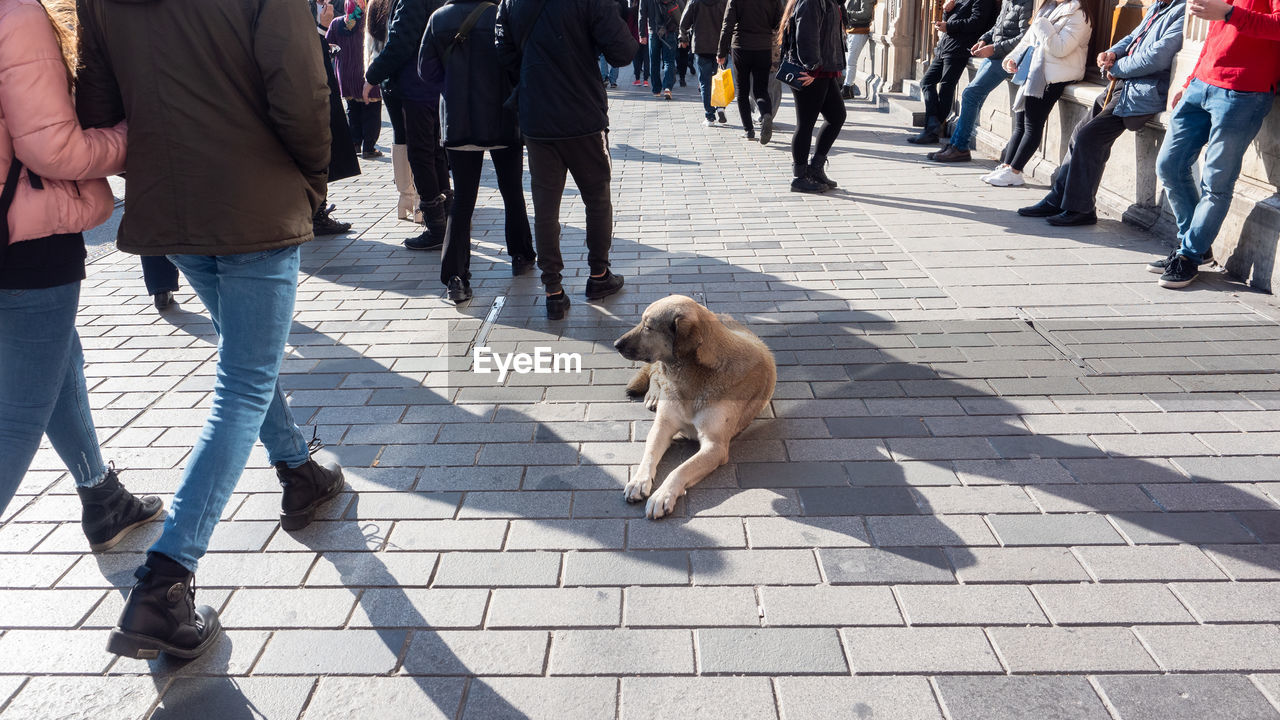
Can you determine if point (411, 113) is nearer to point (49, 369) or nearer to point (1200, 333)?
point (49, 369)

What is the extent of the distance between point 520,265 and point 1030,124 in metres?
5.45

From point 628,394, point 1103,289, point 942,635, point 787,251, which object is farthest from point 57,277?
point 1103,289

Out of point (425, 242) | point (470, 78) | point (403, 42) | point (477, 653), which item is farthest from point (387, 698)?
point (425, 242)

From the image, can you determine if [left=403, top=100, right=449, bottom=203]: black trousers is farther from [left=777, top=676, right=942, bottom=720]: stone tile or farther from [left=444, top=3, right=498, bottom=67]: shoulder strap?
[left=777, top=676, right=942, bottom=720]: stone tile

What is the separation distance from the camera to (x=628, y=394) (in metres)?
4.53

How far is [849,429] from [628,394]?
1135 mm

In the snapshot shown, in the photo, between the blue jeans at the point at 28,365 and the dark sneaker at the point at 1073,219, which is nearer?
the blue jeans at the point at 28,365

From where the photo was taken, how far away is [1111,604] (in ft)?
9.28

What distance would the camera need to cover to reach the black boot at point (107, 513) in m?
3.30

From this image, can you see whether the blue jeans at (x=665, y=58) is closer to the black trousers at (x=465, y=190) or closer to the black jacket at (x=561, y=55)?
the black trousers at (x=465, y=190)

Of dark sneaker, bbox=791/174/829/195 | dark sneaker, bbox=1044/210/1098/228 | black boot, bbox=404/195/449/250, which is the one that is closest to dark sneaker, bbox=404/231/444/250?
black boot, bbox=404/195/449/250

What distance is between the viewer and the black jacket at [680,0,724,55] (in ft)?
43.7

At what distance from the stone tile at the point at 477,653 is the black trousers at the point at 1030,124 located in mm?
7919
